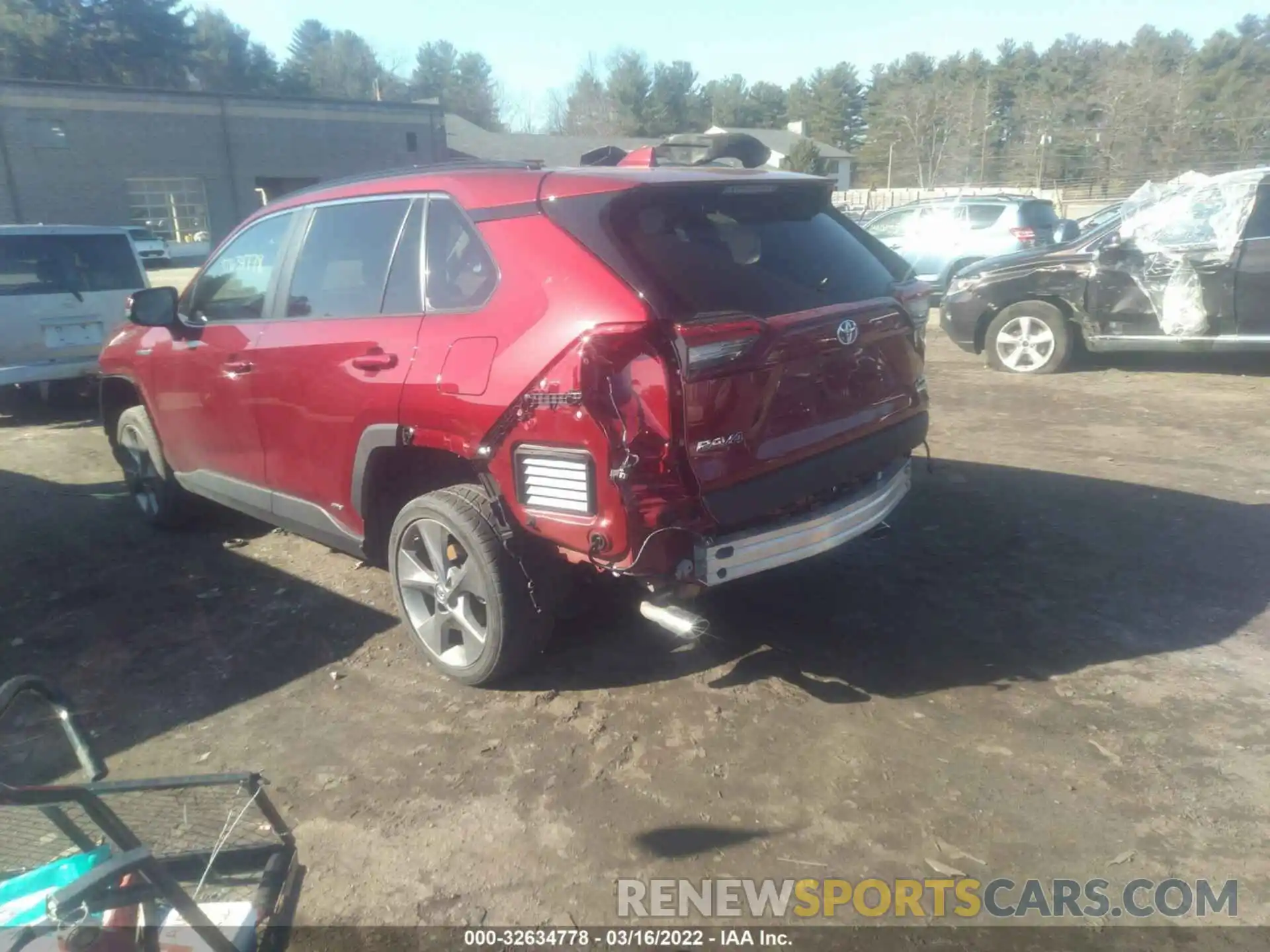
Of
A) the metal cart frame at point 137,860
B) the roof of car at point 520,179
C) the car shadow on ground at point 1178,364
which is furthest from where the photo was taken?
the car shadow on ground at point 1178,364

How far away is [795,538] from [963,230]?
13.7 meters

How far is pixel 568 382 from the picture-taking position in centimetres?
293

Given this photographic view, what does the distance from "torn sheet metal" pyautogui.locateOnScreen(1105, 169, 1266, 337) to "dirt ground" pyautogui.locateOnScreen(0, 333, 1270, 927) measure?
10.7ft

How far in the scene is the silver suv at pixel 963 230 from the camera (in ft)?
48.8

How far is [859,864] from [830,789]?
345mm

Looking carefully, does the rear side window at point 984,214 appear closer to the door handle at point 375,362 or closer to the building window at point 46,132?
the door handle at point 375,362

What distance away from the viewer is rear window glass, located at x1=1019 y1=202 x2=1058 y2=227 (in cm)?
1494

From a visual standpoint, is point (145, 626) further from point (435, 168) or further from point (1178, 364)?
point (1178, 364)

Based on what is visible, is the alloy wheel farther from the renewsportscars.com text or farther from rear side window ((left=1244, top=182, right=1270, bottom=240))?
rear side window ((left=1244, top=182, right=1270, bottom=240))

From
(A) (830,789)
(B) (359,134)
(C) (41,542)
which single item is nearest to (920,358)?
(A) (830,789)

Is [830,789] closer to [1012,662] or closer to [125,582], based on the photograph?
[1012,662]

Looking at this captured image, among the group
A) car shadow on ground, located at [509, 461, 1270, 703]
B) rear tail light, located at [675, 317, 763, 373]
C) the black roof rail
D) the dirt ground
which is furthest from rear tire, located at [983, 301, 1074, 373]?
rear tail light, located at [675, 317, 763, 373]

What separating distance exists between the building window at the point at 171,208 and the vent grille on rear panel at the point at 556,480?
133 feet

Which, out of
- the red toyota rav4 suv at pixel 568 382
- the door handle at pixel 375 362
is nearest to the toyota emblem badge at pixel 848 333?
the red toyota rav4 suv at pixel 568 382
